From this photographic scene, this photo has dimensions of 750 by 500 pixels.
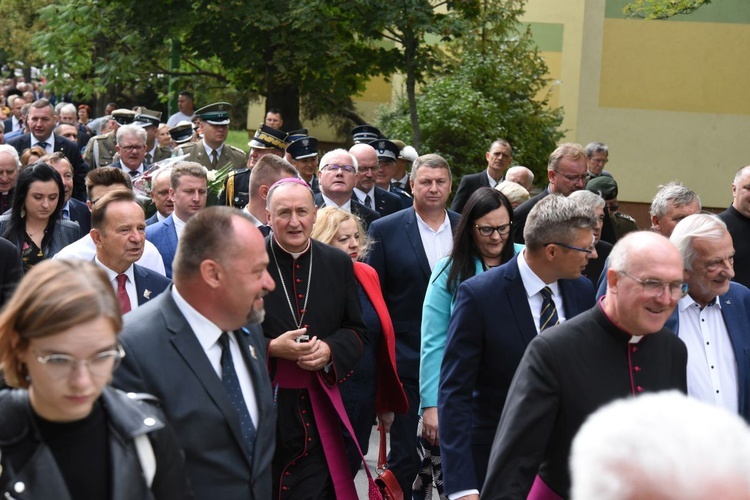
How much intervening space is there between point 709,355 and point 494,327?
109 cm

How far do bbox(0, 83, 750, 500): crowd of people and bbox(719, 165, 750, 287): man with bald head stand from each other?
18mm

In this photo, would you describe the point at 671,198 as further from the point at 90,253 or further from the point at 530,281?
the point at 90,253

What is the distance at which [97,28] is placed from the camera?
849 inches

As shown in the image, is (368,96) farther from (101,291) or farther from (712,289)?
(101,291)

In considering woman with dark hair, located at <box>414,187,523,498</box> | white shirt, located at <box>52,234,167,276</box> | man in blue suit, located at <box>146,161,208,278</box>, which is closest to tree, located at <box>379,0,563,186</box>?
man in blue suit, located at <box>146,161,208,278</box>

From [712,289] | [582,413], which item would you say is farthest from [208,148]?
[582,413]

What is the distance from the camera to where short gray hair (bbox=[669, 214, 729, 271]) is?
6.00 m

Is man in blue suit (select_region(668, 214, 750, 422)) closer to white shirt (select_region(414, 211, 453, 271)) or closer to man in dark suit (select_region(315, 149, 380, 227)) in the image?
white shirt (select_region(414, 211, 453, 271))

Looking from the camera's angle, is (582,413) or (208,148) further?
(208,148)

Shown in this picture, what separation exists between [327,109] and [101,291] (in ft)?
65.7

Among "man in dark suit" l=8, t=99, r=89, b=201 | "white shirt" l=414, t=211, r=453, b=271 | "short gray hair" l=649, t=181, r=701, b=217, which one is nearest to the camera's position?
"short gray hair" l=649, t=181, r=701, b=217

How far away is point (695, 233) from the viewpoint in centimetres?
603

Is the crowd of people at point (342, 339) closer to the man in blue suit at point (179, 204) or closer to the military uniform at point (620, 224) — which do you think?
the man in blue suit at point (179, 204)

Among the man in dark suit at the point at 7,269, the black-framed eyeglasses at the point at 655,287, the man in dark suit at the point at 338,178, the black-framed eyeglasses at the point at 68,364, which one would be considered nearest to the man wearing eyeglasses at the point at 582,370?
the black-framed eyeglasses at the point at 655,287
